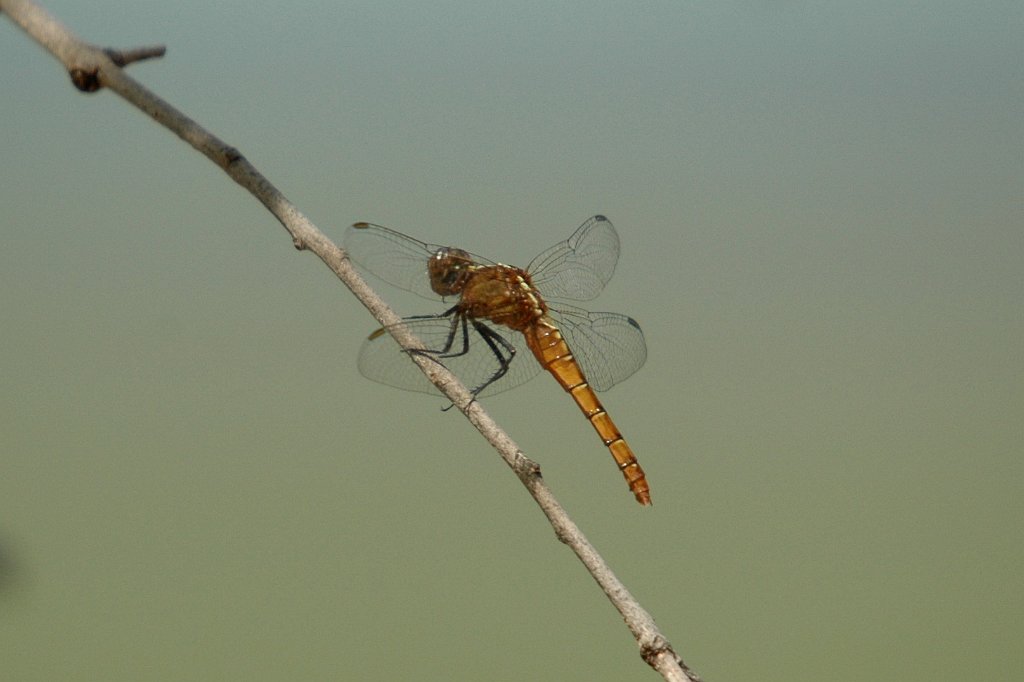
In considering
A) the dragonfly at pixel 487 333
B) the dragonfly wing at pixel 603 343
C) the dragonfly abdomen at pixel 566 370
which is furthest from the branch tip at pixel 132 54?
the dragonfly wing at pixel 603 343

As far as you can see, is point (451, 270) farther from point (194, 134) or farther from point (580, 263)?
point (194, 134)

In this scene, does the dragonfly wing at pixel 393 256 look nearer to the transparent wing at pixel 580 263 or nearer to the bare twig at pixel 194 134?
the transparent wing at pixel 580 263

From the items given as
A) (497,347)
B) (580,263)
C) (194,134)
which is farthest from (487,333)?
(194,134)

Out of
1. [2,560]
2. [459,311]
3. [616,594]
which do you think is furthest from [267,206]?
[2,560]

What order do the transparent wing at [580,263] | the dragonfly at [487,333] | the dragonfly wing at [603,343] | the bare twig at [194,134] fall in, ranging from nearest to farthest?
1. the bare twig at [194,134]
2. the dragonfly at [487,333]
3. the dragonfly wing at [603,343]
4. the transparent wing at [580,263]

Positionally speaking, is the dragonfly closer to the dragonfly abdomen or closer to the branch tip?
the dragonfly abdomen

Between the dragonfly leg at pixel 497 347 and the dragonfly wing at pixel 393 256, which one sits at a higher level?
the dragonfly wing at pixel 393 256

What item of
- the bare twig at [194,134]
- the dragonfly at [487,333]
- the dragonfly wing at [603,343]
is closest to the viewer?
the bare twig at [194,134]
